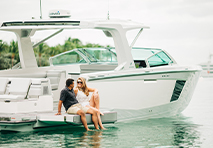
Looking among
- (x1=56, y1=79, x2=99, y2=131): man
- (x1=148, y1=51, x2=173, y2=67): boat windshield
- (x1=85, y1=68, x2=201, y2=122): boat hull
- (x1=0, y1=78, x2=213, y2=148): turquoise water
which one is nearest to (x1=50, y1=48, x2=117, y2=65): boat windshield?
(x1=148, y1=51, x2=173, y2=67): boat windshield

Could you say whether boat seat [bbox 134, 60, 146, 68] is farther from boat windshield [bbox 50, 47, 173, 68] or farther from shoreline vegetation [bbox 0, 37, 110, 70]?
shoreline vegetation [bbox 0, 37, 110, 70]

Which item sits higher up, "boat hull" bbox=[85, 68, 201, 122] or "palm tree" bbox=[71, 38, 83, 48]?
"palm tree" bbox=[71, 38, 83, 48]

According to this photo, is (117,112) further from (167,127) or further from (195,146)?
(195,146)

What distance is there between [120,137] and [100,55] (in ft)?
12.4

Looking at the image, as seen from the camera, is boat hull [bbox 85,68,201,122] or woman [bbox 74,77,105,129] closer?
woman [bbox 74,77,105,129]

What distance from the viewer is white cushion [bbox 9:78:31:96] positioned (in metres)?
9.25

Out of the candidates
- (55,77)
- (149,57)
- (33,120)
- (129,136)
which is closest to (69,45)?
(55,77)

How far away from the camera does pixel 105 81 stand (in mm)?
9969

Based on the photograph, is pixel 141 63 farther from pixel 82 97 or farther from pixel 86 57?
pixel 82 97

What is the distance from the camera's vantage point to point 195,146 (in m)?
8.17

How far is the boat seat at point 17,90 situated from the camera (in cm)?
918

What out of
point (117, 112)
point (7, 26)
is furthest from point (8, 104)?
point (117, 112)

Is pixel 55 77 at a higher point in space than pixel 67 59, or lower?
lower

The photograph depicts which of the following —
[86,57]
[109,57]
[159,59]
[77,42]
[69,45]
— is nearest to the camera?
[159,59]
